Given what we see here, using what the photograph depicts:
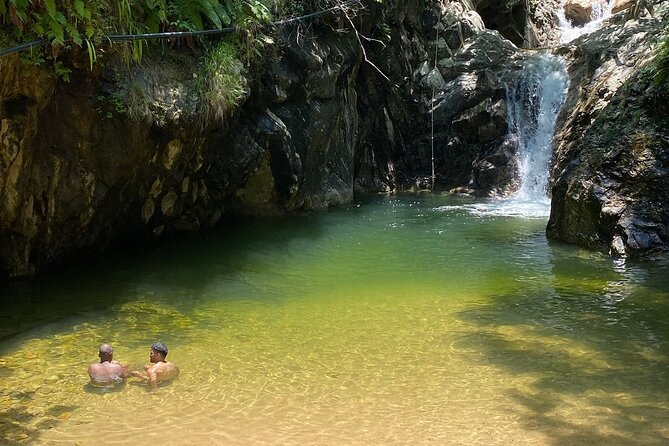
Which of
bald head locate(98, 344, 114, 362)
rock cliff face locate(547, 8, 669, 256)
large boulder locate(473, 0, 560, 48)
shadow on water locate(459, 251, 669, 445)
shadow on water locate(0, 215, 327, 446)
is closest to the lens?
shadow on water locate(459, 251, 669, 445)

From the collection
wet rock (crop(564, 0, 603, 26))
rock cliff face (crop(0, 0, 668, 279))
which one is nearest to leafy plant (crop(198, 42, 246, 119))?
rock cliff face (crop(0, 0, 668, 279))

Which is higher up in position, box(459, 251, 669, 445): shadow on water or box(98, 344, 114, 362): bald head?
box(98, 344, 114, 362): bald head

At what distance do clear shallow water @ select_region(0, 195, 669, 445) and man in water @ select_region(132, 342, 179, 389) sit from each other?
104 mm

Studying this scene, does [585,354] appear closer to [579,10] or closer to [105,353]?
[105,353]

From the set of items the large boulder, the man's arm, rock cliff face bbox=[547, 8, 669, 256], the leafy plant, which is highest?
the large boulder

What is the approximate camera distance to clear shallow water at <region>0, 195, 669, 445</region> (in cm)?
447

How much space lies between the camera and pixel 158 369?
525 cm

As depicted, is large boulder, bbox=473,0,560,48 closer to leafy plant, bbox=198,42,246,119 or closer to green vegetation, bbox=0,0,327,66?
green vegetation, bbox=0,0,327,66

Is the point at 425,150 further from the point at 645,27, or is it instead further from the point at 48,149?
the point at 48,149

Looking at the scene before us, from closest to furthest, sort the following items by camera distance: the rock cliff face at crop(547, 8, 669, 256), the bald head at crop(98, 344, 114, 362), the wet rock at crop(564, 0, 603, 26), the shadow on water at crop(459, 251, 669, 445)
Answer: the shadow on water at crop(459, 251, 669, 445), the bald head at crop(98, 344, 114, 362), the rock cliff face at crop(547, 8, 669, 256), the wet rock at crop(564, 0, 603, 26)

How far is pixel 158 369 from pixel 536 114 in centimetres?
1432

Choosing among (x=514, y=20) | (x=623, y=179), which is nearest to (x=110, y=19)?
(x=623, y=179)

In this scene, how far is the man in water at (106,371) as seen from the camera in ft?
16.9

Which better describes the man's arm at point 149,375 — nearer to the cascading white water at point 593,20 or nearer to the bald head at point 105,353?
the bald head at point 105,353
